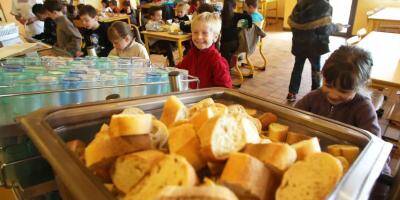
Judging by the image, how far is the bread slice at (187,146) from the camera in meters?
0.55

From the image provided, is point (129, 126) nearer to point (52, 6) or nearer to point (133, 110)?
point (133, 110)

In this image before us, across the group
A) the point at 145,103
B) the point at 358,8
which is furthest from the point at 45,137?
the point at 358,8

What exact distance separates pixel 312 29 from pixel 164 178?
262 cm

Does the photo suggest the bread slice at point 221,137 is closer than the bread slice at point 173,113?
Yes

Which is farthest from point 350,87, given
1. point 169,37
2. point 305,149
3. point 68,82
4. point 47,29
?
point 47,29

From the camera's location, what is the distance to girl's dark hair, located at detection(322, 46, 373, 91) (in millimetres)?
1141

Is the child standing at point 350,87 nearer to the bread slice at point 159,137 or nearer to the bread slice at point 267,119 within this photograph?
→ the bread slice at point 267,119

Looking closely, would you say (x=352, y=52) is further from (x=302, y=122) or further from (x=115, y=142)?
(x=115, y=142)

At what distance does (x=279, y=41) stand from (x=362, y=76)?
4.84 metres

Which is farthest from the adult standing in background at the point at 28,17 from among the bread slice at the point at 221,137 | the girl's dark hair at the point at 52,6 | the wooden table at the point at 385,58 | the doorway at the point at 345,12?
the doorway at the point at 345,12

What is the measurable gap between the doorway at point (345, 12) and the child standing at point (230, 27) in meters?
3.21

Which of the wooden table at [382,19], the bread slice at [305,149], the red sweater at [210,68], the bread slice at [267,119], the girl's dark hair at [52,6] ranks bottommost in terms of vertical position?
the red sweater at [210,68]

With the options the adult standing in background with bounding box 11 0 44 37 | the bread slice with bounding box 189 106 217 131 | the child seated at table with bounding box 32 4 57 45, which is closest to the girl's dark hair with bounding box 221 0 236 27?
the child seated at table with bounding box 32 4 57 45

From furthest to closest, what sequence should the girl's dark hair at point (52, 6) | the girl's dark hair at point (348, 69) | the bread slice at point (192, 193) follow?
1. the girl's dark hair at point (52, 6)
2. the girl's dark hair at point (348, 69)
3. the bread slice at point (192, 193)
